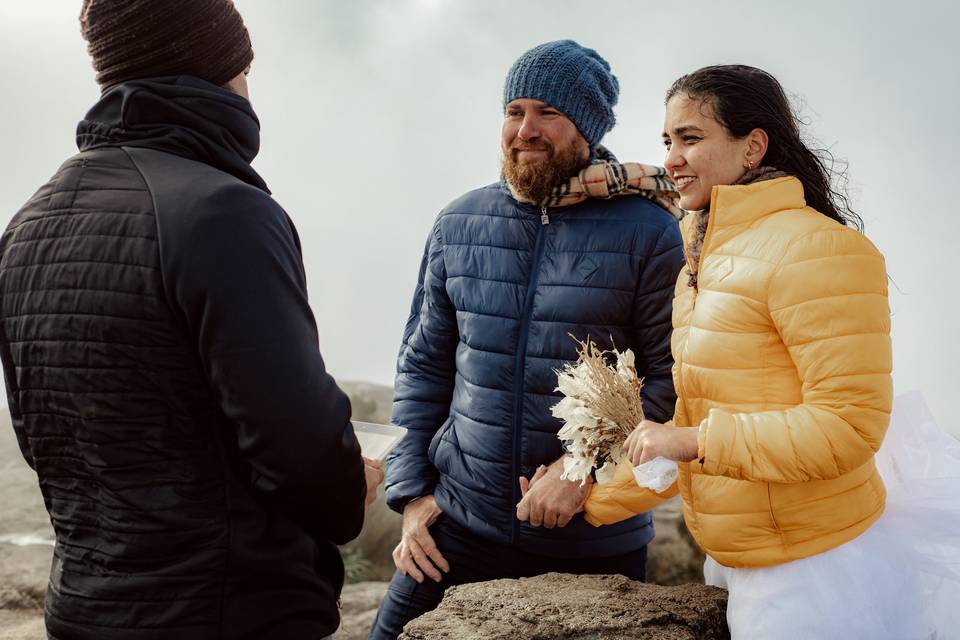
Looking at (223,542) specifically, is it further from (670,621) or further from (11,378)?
(670,621)

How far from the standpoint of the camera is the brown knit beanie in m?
1.65

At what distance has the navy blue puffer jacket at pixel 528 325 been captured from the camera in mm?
2621

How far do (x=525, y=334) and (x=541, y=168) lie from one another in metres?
0.53

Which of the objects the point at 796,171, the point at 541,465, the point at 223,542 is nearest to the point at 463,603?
the point at 541,465

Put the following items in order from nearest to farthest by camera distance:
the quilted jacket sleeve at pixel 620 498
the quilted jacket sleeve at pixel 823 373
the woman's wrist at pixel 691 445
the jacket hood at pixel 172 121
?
the jacket hood at pixel 172 121
the quilted jacket sleeve at pixel 823 373
the woman's wrist at pixel 691 445
the quilted jacket sleeve at pixel 620 498

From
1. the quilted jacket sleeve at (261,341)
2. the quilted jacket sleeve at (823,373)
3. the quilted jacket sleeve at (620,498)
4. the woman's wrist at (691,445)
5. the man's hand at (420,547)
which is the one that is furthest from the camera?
the man's hand at (420,547)

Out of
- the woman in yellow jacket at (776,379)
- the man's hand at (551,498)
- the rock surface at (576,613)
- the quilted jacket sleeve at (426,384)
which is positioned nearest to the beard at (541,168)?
the quilted jacket sleeve at (426,384)

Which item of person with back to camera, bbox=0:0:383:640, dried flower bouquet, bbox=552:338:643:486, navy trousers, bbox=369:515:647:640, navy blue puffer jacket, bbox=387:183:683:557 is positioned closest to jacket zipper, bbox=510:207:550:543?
navy blue puffer jacket, bbox=387:183:683:557

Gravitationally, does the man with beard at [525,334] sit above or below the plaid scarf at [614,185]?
below

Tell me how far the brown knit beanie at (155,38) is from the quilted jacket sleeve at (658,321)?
4.58ft

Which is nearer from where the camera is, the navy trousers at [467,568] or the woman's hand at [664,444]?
the woman's hand at [664,444]

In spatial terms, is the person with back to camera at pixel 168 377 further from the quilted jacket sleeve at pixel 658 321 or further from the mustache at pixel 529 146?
the mustache at pixel 529 146

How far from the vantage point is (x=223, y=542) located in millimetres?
1533

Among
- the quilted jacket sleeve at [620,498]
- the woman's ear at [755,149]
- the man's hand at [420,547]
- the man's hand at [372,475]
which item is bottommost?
the man's hand at [420,547]
